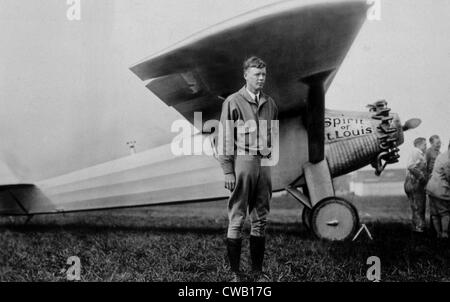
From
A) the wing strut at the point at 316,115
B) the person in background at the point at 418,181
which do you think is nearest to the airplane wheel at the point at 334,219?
the wing strut at the point at 316,115

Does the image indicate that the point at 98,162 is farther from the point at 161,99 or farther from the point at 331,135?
the point at 331,135

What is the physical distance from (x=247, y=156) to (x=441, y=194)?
301 cm

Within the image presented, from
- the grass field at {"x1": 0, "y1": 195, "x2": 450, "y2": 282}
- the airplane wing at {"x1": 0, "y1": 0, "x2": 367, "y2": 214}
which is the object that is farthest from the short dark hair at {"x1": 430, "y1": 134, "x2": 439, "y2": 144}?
the airplane wing at {"x1": 0, "y1": 0, "x2": 367, "y2": 214}

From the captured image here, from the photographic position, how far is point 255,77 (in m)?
2.63

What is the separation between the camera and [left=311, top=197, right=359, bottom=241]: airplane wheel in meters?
3.77

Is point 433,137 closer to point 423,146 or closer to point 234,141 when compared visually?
point 423,146

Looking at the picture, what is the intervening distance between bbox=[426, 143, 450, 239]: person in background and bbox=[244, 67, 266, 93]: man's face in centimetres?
296

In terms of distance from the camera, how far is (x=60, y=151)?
14.8 feet

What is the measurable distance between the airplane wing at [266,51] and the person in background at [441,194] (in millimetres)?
1947

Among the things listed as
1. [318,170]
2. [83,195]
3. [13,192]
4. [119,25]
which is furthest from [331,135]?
[13,192]

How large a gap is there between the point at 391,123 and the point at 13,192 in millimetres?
4638

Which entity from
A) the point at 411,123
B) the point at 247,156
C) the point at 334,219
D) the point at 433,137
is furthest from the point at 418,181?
the point at 247,156

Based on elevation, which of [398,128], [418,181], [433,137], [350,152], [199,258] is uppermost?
[433,137]

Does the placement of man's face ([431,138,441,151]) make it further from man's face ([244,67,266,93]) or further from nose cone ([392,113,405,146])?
man's face ([244,67,266,93])
